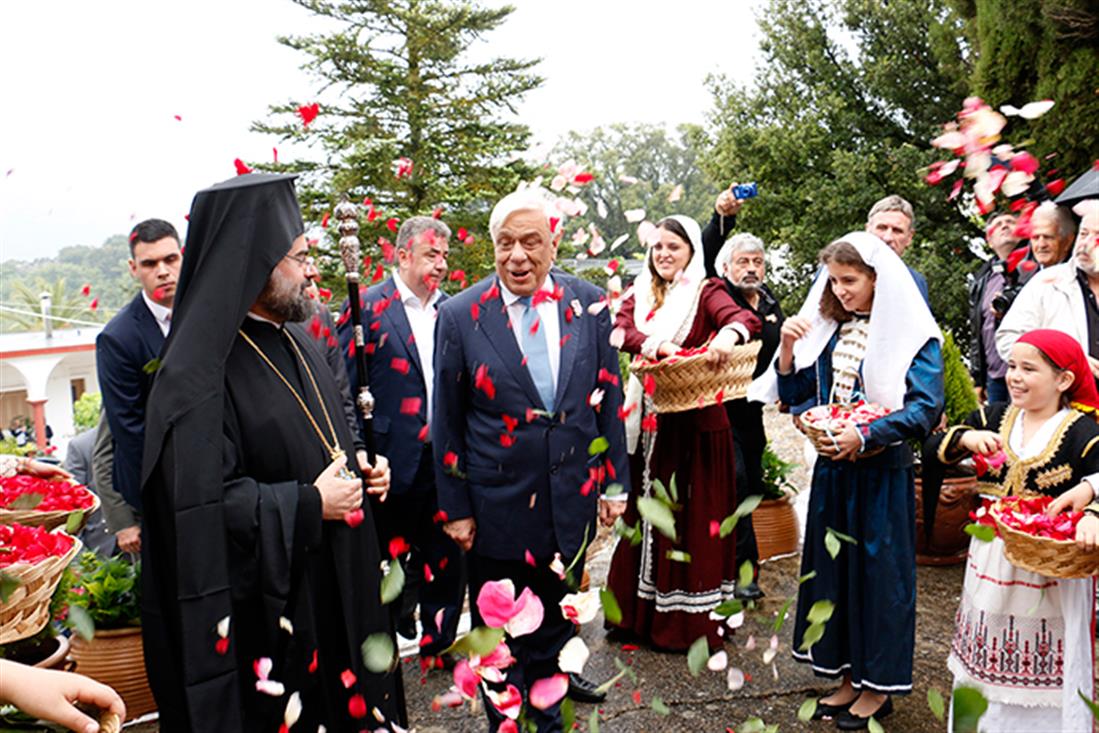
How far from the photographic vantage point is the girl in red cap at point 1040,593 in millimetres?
3754

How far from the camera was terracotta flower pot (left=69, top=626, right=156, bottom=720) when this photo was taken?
4418 millimetres

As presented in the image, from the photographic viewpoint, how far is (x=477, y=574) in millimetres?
4230

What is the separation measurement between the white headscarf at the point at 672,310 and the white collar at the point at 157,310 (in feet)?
8.46

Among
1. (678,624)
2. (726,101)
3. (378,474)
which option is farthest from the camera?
(726,101)

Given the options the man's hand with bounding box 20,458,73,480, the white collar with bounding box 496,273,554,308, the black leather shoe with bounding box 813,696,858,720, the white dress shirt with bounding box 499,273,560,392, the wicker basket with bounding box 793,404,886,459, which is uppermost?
the white collar with bounding box 496,273,554,308

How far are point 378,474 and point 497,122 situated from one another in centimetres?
2006

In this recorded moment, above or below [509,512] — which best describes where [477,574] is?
below

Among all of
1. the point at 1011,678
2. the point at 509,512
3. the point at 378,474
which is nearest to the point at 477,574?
the point at 509,512

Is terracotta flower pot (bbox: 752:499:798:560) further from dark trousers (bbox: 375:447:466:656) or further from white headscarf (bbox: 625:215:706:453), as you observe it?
dark trousers (bbox: 375:447:466:656)

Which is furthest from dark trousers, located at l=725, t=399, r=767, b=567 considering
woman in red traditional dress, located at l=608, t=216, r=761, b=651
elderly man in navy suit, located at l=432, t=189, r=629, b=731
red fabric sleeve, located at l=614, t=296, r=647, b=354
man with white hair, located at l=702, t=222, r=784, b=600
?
elderly man in navy suit, located at l=432, t=189, r=629, b=731

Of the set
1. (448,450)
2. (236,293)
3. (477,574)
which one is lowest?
(477,574)

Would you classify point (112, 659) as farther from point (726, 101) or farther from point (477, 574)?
point (726, 101)

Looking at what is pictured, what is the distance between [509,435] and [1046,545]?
2153 mm

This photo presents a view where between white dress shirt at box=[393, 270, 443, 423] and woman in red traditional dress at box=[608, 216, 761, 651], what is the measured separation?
3.65 ft
